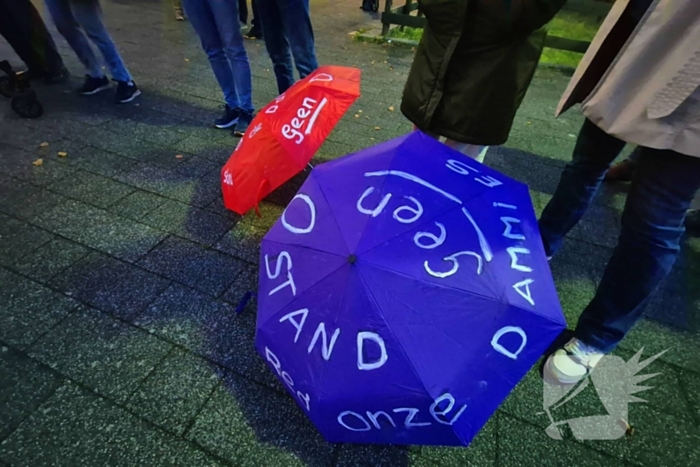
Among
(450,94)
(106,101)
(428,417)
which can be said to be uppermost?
(450,94)

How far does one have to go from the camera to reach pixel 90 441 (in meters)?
1.47

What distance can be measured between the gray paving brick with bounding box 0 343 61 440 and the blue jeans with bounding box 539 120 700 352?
7.06 feet

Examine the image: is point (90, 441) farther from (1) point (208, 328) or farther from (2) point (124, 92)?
(2) point (124, 92)

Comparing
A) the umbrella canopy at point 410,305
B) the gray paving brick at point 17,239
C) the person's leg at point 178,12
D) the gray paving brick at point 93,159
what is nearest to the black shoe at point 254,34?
the person's leg at point 178,12

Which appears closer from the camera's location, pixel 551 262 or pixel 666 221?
pixel 666 221

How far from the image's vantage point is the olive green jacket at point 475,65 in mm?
1469

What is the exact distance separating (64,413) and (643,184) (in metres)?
2.22

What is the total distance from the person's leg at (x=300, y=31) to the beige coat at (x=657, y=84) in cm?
219

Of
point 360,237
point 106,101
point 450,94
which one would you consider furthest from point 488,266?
point 106,101

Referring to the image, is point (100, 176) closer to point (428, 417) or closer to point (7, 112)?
point (7, 112)

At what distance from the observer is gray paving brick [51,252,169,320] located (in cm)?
197

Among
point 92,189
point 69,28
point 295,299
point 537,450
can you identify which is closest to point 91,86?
point 69,28

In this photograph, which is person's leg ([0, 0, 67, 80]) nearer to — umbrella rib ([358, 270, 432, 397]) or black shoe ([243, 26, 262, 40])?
black shoe ([243, 26, 262, 40])

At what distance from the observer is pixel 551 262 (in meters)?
2.35
